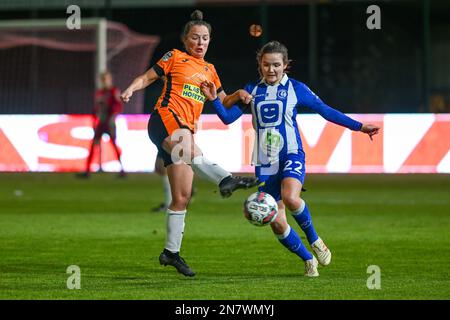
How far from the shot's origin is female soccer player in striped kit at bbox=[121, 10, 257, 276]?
930 cm

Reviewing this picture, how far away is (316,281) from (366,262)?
1540 mm

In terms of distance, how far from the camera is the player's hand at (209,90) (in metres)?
9.22

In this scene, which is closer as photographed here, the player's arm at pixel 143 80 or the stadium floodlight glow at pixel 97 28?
the player's arm at pixel 143 80

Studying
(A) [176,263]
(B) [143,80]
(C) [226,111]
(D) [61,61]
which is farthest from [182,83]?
(D) [61,61]

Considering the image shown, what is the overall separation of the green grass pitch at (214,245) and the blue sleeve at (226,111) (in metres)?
1.31

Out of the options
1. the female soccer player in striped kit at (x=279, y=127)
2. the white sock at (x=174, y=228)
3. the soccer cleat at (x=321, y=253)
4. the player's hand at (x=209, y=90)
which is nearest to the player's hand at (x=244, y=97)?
the female soccer player in striped kit at (x=279, y=127)

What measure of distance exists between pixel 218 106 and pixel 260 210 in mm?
1037

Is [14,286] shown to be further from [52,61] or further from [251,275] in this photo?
[52,61]

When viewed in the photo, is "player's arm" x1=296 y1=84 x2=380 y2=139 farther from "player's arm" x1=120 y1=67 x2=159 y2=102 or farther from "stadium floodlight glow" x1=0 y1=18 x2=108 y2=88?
"stadium floodlight glow" x1=0 y1=18 x2=108 y2=88

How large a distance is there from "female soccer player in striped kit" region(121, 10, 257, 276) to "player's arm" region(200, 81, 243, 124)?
0.05m

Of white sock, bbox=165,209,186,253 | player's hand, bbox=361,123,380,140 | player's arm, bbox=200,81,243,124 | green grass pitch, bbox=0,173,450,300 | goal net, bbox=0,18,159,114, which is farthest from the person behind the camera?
goal net, bbox=0,18,159,114

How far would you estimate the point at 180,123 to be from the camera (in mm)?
9383

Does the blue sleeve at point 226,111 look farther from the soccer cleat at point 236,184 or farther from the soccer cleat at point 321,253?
the soccer cleat at point 321,253

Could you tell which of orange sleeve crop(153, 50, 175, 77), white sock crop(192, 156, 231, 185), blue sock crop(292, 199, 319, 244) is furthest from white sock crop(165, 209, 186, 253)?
orange sleeve crop(153, 50, 175, 77)
